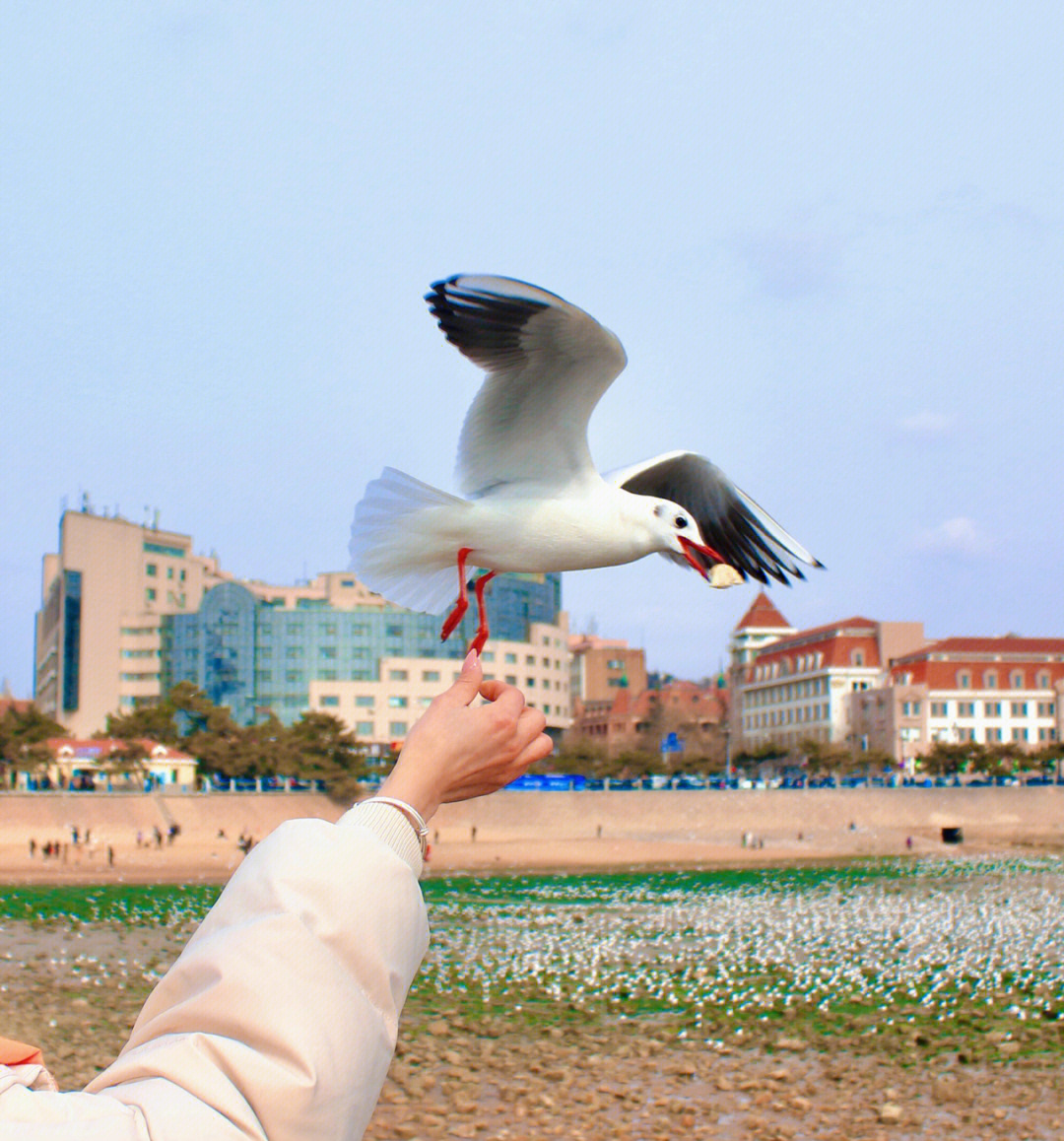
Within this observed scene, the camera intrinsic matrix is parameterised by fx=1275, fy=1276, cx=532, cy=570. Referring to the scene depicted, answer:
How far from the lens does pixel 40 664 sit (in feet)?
284

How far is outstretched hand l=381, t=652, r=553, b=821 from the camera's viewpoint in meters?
1.65

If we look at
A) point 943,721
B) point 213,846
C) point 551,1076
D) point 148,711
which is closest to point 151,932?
point 551,1076

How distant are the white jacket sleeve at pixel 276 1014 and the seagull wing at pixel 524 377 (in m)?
1.97

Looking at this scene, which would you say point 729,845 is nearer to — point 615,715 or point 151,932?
point 151,932

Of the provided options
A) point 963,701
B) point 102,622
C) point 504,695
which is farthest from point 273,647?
point 504,695

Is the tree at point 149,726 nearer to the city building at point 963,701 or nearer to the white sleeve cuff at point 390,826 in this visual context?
the city building at point 963,701

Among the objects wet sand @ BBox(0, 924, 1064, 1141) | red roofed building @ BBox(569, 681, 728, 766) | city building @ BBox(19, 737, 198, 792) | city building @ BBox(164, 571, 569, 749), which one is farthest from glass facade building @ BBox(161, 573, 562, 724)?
wet sand @ BBox(0, 924, 1064, 1141)

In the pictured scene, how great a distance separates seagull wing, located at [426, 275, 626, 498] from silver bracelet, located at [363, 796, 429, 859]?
1.78m

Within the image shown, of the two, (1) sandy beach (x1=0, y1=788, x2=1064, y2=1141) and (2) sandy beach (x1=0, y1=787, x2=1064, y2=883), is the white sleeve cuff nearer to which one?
(1) sandy beach (x1=0, y1=788, x2=1064, y2=1141)

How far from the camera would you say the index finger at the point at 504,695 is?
1.82 m

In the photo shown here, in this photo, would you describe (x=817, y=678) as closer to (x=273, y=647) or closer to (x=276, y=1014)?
(x=273, y=647)

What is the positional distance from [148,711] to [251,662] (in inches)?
683

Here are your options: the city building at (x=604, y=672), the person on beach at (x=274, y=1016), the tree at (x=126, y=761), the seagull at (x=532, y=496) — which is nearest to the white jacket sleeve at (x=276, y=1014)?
the person on beach at (x=274, y=1016)

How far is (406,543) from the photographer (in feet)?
10.9
